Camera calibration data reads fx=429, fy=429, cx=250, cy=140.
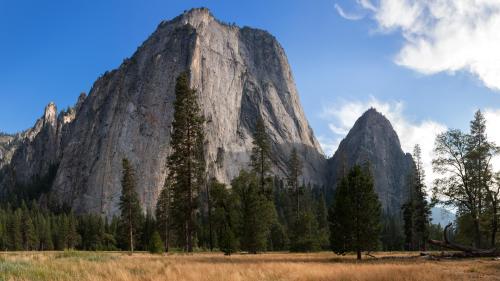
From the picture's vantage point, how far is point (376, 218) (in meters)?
26.2

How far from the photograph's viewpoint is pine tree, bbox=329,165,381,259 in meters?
26.1

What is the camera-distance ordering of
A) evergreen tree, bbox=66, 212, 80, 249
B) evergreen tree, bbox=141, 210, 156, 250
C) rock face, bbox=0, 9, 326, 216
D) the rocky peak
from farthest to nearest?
the rocky peak → rock face, bbox=0, 9, 326, 216 → evergreen tree, bbox=66, 212, 80, 249 → evergreen tree, bbox=141, 210, 156, 250

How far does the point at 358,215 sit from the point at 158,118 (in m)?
146

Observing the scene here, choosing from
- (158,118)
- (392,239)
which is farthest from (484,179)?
(158,118)

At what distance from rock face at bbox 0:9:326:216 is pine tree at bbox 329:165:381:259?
126 meters

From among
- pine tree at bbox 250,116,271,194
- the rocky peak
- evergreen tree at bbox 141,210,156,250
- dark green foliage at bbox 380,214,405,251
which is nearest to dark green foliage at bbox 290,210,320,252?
pine tree at bbox 250,116,271,194

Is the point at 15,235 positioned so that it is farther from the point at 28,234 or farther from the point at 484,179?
the point at 484,179

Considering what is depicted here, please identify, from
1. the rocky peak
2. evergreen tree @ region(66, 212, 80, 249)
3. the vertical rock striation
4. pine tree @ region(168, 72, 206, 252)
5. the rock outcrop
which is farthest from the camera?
the rocky peak

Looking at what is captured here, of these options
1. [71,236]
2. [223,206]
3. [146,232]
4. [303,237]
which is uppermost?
[223,206]

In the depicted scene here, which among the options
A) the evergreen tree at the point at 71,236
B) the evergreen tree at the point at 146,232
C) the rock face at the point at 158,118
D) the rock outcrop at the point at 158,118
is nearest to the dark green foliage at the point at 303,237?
the evergreen tree at the point at 146,232

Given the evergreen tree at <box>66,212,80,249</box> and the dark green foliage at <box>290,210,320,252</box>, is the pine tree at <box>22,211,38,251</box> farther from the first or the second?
the dark green foliage at <box>290,210,320,252</box>

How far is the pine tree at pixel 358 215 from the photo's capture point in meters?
26.1

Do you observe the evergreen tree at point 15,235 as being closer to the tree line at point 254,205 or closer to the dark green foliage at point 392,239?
the tree line at point 254,205

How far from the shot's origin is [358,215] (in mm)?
26250
